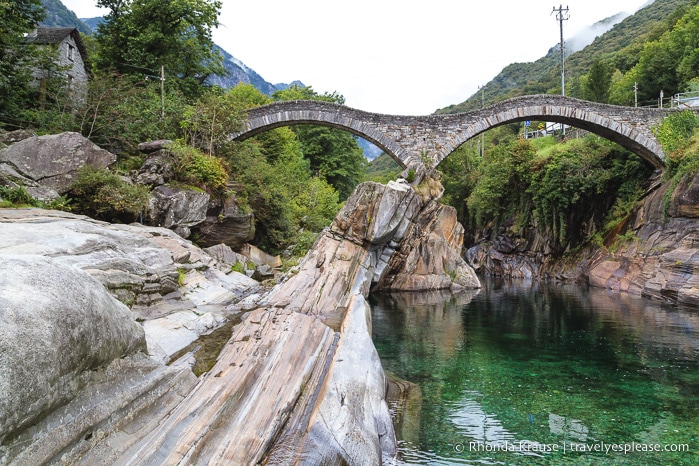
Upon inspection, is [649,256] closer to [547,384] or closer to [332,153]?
[547,384]

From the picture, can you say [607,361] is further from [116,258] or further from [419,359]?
[116,258]

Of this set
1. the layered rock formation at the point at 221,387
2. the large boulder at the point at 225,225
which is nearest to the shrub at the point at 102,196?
the layered rock formation at the point at 221,387

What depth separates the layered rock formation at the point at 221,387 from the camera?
3000 mm

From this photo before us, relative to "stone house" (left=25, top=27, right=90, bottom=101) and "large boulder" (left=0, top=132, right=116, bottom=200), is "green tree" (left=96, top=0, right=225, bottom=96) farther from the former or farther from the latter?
"large boulder" (left=0, top=132, right=116, bottom=200)

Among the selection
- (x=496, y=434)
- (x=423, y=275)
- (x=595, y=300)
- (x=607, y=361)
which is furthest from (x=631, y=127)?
(x=496, y=434)

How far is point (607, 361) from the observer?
781 cm

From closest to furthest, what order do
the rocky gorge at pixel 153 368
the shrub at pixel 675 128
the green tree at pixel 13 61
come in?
the rocky gorge at pixel 153 368 < the green tree at pixel 13 61 < the shrub at pixel 675 128

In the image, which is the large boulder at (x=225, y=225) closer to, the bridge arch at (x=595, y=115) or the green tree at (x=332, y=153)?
the bridge arch at (x=595, y=115)

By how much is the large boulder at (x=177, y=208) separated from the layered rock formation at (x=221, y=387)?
136 inches

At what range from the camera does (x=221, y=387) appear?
13.4 feet

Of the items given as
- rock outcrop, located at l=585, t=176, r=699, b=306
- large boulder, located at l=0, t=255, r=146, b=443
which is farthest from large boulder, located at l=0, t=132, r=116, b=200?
rock outcrop, located at l=585, t=176, r=699, b=306

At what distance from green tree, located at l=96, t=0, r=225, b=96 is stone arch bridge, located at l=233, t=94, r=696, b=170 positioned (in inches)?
172

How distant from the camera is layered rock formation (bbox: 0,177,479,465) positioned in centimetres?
300

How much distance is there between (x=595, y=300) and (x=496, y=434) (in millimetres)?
13352
